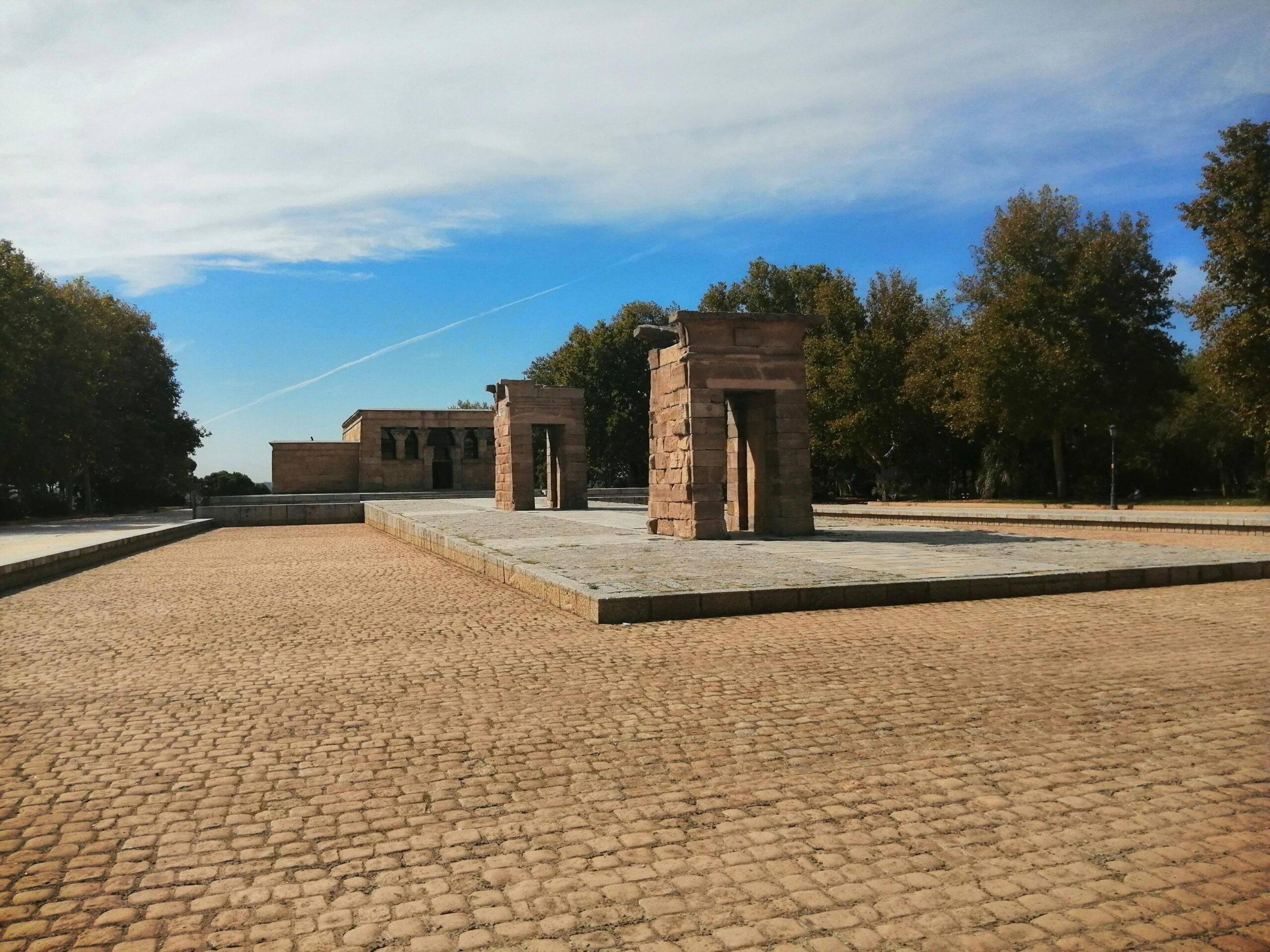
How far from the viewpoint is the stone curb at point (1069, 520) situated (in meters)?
19.1

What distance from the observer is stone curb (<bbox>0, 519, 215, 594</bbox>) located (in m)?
12.1

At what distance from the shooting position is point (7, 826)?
11.9 ft

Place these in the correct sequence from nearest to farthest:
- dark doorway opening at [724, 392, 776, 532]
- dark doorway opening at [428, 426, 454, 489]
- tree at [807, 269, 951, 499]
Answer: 1. dark doorway opening at [724, 392, 776, 532]
2. tree at [807, 269, 951, 499]
3. dark doorway opening at [428, 426, 454, 489]

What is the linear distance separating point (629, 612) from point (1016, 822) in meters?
4.85

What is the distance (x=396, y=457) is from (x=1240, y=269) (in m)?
33.5

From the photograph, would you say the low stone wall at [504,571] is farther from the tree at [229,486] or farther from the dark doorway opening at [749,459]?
the tree at [229,486]

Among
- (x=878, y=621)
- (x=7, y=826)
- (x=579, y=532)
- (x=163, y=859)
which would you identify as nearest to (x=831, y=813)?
(x=163, y=859)

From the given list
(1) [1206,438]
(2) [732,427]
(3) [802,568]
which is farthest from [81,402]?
(1) [1206,438]

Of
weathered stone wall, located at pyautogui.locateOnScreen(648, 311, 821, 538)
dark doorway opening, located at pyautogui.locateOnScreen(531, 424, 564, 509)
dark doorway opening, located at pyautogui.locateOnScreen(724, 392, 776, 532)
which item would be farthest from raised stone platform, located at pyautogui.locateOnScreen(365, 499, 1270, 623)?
dark doorway opening, located at pyautogui.locateOnScreen(531, 424, 564, 509)

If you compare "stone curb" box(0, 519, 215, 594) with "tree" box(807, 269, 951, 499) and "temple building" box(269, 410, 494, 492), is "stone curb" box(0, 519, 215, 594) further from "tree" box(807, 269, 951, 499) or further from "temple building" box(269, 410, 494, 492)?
"tree" box(807, 269, 951, 499)

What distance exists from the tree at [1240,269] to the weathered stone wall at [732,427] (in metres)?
13.8

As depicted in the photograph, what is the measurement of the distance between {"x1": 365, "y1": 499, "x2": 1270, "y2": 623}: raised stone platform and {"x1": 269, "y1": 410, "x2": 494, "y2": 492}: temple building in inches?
1126

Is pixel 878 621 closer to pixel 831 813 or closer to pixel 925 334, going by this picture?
pixel 831 813

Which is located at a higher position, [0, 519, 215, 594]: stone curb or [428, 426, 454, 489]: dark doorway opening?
[428, 426, 454, 489]: dark doorway opening
